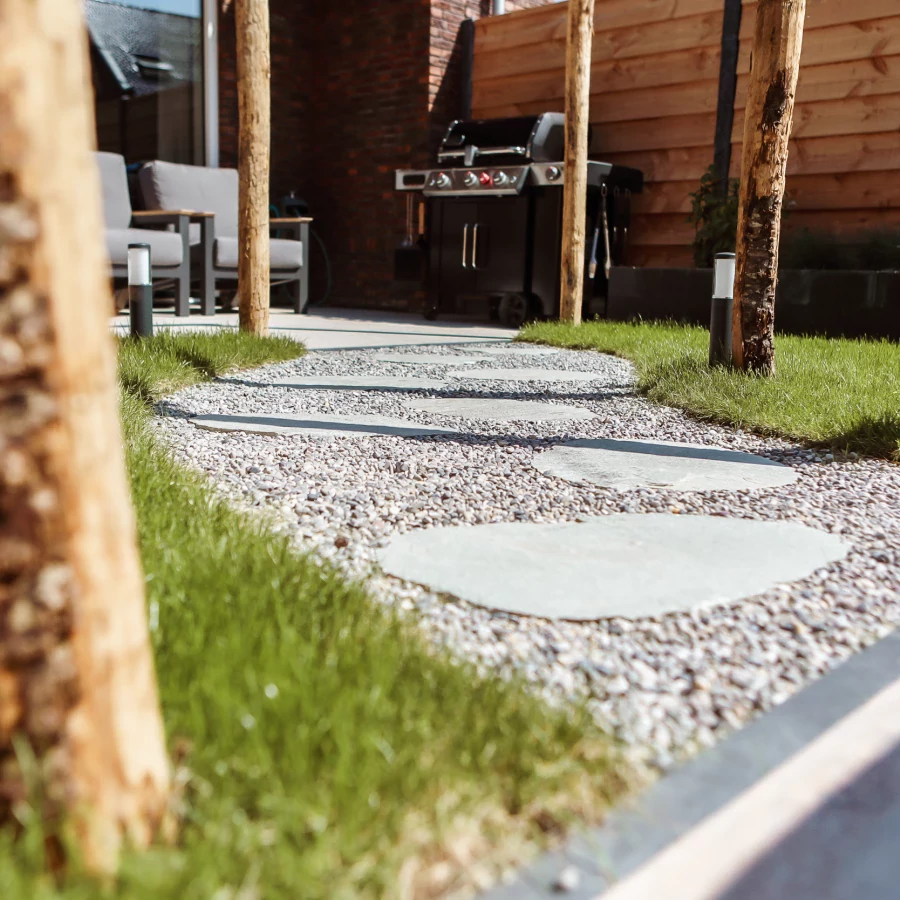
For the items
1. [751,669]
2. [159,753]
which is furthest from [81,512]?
[751,669]

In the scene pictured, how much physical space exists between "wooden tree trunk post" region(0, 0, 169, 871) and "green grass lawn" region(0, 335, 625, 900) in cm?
6

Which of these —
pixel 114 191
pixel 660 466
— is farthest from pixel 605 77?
pixel 660 466

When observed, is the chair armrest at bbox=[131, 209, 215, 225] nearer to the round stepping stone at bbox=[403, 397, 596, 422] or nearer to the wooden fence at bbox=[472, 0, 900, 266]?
the wooden fence at bbox=[472, 0, 900, 266]

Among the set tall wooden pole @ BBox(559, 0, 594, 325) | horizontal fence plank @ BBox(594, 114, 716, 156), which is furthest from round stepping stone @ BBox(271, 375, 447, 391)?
horizontal fence plank @ BBox(594, 114, 716, 156)

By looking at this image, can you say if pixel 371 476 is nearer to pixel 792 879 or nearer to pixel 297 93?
pixel 792 879

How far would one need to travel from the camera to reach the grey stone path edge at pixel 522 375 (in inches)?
167

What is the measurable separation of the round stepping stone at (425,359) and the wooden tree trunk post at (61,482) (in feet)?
13.0

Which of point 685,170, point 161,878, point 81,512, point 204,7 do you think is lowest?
point 161,878

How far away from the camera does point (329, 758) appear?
93cm

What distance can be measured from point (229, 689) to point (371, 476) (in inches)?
52.6

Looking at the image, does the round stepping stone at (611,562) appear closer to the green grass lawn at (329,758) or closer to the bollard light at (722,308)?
the green grass lawn at (329,758)

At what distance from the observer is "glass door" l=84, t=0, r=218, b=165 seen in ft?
28.0

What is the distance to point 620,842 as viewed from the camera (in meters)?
0.89

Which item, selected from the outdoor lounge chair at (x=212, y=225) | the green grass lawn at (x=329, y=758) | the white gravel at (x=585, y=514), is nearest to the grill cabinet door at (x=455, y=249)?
the outdoor lounge chair at (x=212, y=225)
